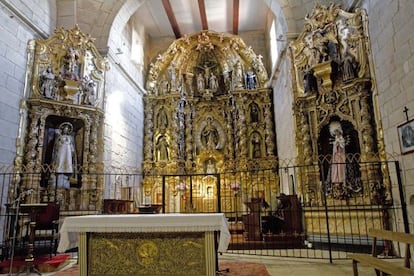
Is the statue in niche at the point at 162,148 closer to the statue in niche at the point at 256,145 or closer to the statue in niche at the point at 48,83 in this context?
the statue in niche at the point at 256,145

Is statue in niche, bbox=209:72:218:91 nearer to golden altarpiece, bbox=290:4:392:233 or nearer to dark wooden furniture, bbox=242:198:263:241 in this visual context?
golden altarpiece, bbox=290:4:392:233

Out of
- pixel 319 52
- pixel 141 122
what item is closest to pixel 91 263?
pixel 319 52

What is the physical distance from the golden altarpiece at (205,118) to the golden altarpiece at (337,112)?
401cm

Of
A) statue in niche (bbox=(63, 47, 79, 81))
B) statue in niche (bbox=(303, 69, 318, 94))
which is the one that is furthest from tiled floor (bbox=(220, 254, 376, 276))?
statue in niche (bbox=(63, 47, 79, 81))

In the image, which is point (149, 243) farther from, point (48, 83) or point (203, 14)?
point (203, 14)

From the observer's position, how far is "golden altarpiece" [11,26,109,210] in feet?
25.2

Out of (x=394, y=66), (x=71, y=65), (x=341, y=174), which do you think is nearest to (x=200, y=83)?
(x=71, y=65)

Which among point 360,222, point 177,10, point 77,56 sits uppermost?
point 177,10

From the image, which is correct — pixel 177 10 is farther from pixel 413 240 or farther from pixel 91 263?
pixel 413 240

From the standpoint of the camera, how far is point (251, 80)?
12859 mm

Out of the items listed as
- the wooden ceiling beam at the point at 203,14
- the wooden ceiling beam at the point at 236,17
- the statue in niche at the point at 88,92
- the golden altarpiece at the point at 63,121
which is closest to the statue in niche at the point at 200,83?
the wooden ceiling beam at the point at 203,14

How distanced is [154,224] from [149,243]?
0.34m

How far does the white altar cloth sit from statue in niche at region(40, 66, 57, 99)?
17.1ft

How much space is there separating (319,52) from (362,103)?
1.72 metres
